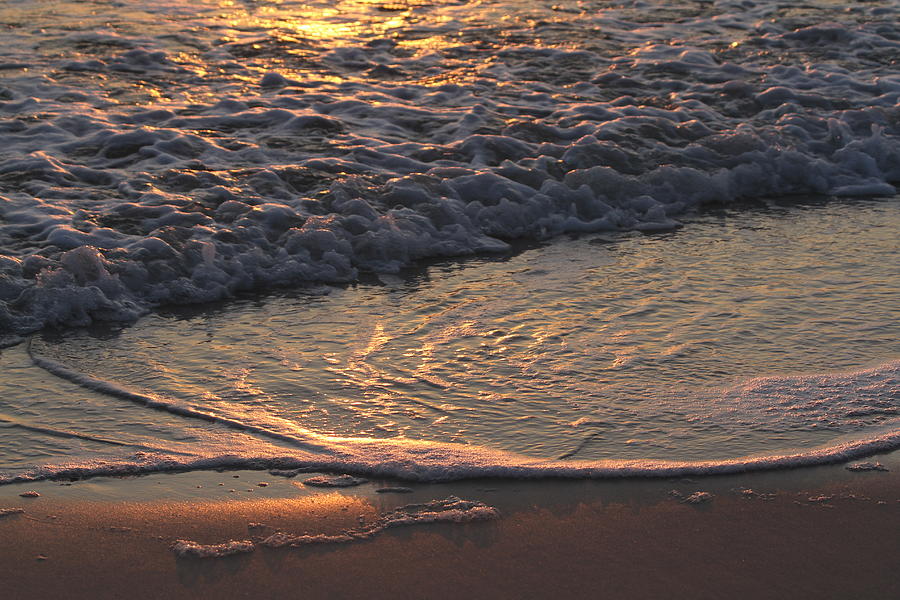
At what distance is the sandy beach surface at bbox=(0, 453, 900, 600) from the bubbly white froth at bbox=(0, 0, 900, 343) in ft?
6.06

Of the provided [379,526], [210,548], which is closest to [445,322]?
[379,526]

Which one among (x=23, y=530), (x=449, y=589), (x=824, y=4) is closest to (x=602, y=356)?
(x=449, y=589)

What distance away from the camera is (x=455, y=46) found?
10.0 meters

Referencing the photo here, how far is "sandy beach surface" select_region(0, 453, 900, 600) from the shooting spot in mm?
2967

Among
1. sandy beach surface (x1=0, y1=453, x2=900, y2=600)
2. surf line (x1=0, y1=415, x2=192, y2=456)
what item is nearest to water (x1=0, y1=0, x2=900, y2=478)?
surf line (x1=0, y1=415, x2=192, y2=456)

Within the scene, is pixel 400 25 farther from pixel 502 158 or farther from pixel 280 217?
pixel 280 217

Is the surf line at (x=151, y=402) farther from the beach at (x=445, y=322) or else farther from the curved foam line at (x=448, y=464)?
the curved foam line at (x=448, y=464)

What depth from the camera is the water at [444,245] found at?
12.6 feet

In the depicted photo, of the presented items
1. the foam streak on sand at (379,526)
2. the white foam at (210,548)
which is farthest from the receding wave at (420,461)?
the white foam at (210,548)

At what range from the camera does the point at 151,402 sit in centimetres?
402

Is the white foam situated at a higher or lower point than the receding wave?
lower

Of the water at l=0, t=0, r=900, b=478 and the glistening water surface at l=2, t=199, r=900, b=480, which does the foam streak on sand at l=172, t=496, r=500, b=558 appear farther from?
the glistening water surface at l=2, t=199, r=900, b=480

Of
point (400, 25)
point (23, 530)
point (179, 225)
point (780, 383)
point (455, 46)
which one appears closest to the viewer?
point (23, 530)

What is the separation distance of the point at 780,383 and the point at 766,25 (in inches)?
302
